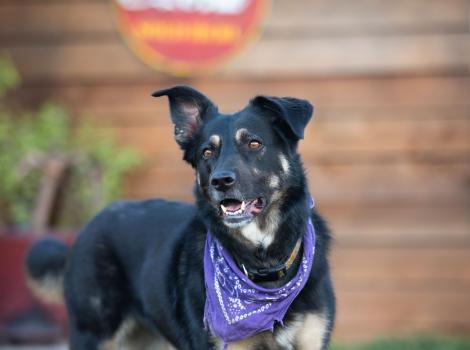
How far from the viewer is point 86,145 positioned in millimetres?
7715

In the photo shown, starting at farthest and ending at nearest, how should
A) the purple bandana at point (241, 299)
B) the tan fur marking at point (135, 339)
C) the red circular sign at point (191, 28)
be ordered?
1. the red circular sign at point (191, 28)
2. the tan fur marking at point (135, 339)
3. the purple bandana at point (241, 299)

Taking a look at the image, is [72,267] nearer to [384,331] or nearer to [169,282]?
[169,282]

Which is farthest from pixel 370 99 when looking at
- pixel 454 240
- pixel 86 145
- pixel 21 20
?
pixel 21 20

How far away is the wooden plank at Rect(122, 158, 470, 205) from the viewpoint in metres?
7.59

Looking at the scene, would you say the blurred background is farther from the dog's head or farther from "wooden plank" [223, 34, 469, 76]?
the dog's head

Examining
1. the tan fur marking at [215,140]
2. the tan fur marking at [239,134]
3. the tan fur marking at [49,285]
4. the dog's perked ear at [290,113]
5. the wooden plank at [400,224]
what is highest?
the dog's perked ear at [290,113]

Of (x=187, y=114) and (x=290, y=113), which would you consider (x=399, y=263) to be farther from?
(x=290, y=113)

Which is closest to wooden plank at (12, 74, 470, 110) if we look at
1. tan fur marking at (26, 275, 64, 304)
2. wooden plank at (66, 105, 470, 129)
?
wooden plank at (66, 105, 470, 129)

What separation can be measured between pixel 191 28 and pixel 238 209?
384 cm

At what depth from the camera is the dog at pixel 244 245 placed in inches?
160

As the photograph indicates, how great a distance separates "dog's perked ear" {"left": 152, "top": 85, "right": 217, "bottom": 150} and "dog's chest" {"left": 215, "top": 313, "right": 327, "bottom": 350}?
3.48ft

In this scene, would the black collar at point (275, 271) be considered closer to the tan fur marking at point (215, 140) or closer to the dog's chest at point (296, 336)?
the dog's chest at point (296, 336)

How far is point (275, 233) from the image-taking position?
13.8 feet

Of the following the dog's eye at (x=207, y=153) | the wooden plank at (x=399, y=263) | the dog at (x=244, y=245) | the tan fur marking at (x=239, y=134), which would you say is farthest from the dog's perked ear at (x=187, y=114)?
the wooden plank at (x=399, y=263)
